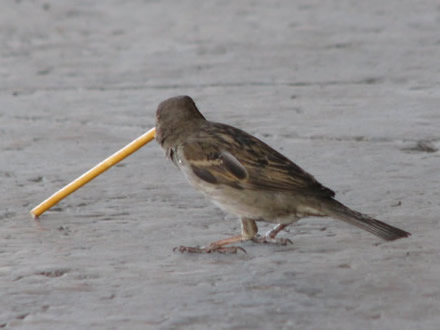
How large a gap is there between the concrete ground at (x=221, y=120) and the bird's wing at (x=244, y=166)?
286 millimetres

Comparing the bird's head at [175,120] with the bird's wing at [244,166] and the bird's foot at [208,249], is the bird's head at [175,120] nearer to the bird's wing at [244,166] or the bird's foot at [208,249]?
the bird's wing at [244,166]

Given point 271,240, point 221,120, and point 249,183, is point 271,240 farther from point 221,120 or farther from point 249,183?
point 221,120

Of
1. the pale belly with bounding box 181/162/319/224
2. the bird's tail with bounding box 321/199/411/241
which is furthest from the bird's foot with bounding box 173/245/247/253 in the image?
the bird's tail with bounding box 321/199/411/241

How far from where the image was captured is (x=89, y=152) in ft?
22.4

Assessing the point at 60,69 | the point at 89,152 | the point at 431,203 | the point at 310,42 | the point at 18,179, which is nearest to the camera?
the point at 431,203

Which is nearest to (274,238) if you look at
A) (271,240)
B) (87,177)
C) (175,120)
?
(271,240)

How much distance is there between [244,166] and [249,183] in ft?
0.27

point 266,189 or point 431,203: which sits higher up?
point 266,189

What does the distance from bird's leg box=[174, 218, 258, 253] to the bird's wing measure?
0.72 ft

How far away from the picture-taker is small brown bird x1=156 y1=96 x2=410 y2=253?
4777mm

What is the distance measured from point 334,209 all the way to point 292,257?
26cm

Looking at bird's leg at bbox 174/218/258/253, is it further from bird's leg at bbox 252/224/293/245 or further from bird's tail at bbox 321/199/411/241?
bird's tail at bbox 321/199/411/241

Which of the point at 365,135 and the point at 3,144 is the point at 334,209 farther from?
the point at 3,144

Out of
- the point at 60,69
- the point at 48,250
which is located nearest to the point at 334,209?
the point at 48,250
